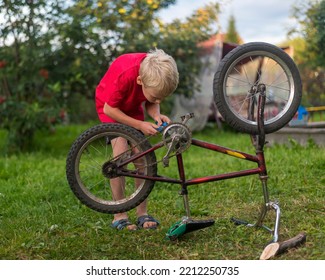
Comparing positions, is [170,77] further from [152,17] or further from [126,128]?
[152,17]

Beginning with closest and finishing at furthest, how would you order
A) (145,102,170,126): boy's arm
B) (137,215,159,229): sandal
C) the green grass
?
the green grass
(145,102,170,126): boy's arm
(137,215,159,229): sandal

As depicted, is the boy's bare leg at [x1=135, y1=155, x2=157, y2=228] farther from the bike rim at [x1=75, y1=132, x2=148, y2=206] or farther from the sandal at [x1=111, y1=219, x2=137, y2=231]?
the sandal at [x1=111, y1=219, x2=137, y2=231]

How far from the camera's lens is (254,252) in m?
2.60

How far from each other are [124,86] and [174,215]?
1.01 meters

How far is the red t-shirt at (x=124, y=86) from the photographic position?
285cm

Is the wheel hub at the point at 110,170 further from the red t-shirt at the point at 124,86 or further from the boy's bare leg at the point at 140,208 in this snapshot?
the red t-shirt at the point at 124,86

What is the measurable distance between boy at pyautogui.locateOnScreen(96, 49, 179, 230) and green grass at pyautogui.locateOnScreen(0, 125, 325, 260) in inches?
11.8

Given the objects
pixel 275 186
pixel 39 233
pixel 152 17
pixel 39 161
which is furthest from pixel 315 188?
pixel 152 17

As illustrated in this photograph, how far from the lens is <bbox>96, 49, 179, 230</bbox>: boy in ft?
9.02

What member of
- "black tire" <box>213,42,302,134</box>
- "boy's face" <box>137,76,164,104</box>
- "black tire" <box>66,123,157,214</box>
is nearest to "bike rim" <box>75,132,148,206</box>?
"black tire" <box>66,123,157,214</box>

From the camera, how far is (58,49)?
7.15 m

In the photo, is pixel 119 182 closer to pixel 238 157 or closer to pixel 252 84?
pixel 238 157

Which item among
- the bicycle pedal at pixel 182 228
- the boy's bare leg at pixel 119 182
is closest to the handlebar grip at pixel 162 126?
the boy's bare leg at pixel 119 182

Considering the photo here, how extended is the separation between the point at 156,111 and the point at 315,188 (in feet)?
4.62
